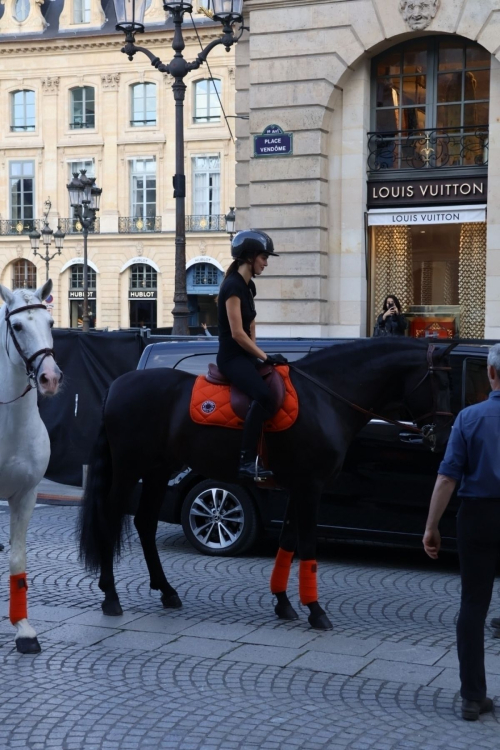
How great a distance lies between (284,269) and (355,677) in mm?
13634

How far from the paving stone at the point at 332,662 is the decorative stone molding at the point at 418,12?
1425 cm

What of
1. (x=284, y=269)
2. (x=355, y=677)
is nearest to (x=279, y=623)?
(x=355, y=677)

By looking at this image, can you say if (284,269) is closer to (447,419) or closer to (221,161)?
(447,419)

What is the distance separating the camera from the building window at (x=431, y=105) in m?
18.5

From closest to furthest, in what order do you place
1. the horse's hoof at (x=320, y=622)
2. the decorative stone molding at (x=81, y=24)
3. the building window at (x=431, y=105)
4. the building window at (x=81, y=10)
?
the horse's hoof at (x=320, y=622) → the building window at (x=431, y=105) → the decorative stone molding at (x=81, y=24) → the building window at (x=81, y=10)

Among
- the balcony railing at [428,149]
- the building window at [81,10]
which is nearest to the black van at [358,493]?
the balcony railing at [428,149]

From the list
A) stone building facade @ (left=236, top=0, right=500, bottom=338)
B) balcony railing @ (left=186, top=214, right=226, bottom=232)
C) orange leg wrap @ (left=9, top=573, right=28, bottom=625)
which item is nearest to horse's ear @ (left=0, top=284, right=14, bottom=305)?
orange leg wrap @ (left=9, top=573, right=28, bottom=625)

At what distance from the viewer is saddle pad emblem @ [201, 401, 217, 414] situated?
24.2 feet

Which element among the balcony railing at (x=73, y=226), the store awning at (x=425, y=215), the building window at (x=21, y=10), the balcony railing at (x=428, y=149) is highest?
the building window at (x=21, y=10)

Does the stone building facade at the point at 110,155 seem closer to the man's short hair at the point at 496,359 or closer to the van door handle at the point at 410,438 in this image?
the van door handle at the point at 410,438

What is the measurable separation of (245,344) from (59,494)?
773cm

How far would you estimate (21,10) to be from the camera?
191 ft

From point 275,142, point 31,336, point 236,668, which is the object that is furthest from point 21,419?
point 275,142

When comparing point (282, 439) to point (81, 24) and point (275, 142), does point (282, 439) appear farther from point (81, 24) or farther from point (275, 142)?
point (81, 24)
